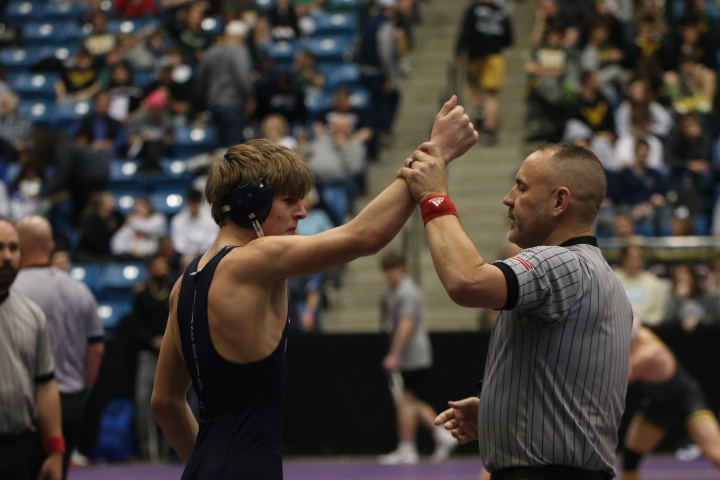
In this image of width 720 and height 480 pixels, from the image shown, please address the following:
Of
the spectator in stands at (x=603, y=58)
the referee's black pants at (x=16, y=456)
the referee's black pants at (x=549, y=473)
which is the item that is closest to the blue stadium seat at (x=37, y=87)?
the spectator in stands at (x=603, y=58)

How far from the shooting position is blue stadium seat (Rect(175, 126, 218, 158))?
14.2 meters

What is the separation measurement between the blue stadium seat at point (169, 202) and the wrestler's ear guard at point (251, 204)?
9.98 meters

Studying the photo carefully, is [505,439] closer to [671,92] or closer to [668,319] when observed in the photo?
[668,319]

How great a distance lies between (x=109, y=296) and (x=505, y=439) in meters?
9.76

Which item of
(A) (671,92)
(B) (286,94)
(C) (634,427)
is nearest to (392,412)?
(C) (634,427)

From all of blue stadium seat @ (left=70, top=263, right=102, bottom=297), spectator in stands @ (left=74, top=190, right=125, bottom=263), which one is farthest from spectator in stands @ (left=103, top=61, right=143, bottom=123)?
blue stadium seat @ (left=70, top=263, right=102, bottom=297)

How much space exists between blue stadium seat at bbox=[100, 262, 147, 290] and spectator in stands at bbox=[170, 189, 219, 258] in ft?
2.14

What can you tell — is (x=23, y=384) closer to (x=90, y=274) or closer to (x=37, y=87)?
(x=90, y=274)

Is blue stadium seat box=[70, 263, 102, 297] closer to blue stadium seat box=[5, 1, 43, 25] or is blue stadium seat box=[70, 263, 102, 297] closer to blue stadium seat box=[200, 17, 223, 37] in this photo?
blue stadium seat box=[200, 17, 223, 37]

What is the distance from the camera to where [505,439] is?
349 centimetres

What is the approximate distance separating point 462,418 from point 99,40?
13797 millimetres

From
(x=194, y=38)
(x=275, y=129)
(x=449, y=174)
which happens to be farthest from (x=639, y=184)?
(x=194, y=38)

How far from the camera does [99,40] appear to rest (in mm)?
16484

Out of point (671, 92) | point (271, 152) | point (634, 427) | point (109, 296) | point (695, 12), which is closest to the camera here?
point (271, 152)
